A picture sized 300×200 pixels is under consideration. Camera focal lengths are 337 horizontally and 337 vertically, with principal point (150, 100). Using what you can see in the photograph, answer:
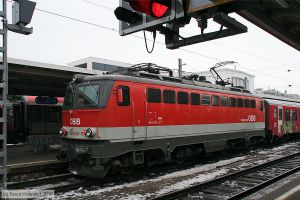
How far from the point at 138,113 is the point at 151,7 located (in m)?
6.99

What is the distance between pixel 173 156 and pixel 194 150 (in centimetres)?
109

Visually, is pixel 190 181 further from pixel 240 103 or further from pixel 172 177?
pixel 240 103

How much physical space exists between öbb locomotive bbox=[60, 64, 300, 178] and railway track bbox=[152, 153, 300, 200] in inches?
83.3

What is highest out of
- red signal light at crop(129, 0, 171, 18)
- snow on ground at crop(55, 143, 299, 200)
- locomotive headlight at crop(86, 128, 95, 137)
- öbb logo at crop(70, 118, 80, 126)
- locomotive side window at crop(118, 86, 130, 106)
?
red signal light at crop(129, 0, 171, 18)

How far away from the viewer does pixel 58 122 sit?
19.3 metres

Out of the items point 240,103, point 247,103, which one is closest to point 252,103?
point 247,103

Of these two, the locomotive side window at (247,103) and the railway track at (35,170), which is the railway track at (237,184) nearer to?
the locomotive side window at (247,103)

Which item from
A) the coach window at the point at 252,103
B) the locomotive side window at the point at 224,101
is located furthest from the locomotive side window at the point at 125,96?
the coach window at the point at 252,103

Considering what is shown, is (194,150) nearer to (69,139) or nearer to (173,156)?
(173,156)

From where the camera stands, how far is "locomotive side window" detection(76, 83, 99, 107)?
9820mm

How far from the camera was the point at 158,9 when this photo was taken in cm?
349

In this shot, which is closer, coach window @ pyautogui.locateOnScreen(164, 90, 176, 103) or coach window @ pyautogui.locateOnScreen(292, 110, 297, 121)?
coach window @ pyautogui.locateOnScreen(164, 90, 176, 103)

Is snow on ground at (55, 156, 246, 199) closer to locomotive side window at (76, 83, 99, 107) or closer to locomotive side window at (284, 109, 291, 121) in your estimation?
locomotive side window at (76, 83, 99, 107)

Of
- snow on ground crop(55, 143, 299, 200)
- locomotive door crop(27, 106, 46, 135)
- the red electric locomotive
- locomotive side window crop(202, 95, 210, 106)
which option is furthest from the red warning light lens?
locomotive door crop(27, 106, 46, 135)
